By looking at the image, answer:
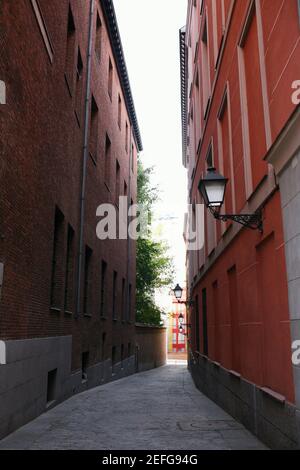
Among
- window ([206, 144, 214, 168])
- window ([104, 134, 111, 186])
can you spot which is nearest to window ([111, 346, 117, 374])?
window ([104, 134, 111, 186])

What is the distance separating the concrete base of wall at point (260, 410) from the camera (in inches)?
198

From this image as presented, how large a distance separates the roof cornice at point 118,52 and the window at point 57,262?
1071 cm

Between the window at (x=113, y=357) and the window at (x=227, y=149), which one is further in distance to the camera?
the window at (x=113, y=357)

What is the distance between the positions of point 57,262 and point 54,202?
157 centimetres

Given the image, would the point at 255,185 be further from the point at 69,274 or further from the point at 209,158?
the point at 209,158

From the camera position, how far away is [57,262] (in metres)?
10.8

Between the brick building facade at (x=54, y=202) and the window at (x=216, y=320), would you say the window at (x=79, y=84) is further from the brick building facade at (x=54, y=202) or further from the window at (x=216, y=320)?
the window at (x=216, y=320)

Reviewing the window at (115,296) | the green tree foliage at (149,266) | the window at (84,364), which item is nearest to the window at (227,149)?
the window at (84,364)

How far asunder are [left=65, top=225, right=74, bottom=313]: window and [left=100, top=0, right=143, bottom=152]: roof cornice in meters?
10.3

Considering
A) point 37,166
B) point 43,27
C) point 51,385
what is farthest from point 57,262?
point 43,27

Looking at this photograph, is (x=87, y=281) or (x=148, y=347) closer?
(x=87, y=281)

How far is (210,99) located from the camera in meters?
12.6

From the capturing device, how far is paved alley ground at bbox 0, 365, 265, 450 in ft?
19.9
